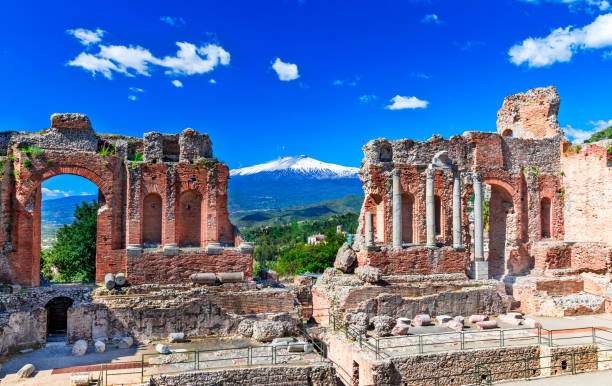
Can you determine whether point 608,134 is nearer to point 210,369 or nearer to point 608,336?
point 608,336

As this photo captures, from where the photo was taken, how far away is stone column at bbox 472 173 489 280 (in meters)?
23.1

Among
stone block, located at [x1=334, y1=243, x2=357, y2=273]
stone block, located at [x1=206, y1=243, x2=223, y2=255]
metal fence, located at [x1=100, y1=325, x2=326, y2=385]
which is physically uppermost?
stone block, located at [x1=206, y1=243, x2=223, y2=255]

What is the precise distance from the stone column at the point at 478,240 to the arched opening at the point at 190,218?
1360 centimetres

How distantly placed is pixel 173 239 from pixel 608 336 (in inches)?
690

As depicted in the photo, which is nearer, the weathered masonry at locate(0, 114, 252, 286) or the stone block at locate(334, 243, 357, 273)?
the weathered masonry at locate(0, 114, 252, 286)

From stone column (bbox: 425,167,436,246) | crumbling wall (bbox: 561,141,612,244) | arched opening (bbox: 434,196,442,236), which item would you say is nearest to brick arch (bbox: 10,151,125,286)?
stone column (bbox: 425,167,436,246)

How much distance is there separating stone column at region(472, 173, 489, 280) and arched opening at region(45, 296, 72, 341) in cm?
1855

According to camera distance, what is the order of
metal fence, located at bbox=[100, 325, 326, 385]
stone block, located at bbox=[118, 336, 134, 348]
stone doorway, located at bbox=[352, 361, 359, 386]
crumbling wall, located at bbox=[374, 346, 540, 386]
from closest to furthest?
metal fence, located at bbox=[100, 325, 326, 385] → crumbling wall, located at bbox=[374, 346, 540, 386] → stone doorway, located at bbox=[352, 361, 359, 386] → stone block, located at bbox=[118, 336, 134, 348]

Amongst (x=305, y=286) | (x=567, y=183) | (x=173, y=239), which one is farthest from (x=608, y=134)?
(x=173, y=239)

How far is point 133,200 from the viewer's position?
19.6 metres

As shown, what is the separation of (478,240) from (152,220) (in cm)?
1603

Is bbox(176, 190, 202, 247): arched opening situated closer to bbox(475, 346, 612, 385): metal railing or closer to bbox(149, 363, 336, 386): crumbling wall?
bbox(149, 363, 336, 386): crumbling wall

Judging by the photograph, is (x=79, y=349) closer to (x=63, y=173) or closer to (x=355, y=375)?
(x=63, y=173)

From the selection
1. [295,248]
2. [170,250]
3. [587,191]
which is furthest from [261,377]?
[295,248]
